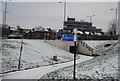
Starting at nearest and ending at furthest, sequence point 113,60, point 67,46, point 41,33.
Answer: point 113,60, point 67,46, point 41,33

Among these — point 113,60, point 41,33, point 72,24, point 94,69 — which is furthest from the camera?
point 72,24

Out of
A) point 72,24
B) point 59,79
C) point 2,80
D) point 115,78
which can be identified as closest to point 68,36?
point 59,79

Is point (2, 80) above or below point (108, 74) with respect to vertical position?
below

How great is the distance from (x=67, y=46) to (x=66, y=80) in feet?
98.0

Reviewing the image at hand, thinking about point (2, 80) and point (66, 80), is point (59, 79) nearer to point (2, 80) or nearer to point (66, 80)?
point (66, 80)

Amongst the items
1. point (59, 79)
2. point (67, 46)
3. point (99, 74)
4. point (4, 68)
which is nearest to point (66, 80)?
point (59, 79)

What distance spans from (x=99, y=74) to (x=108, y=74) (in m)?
0.51

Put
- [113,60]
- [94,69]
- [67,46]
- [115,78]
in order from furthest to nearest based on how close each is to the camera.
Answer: [67,46]
[113,60]
[94,69]
[115,78]

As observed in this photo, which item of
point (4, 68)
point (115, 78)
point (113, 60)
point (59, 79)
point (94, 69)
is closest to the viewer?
point (115, 78)

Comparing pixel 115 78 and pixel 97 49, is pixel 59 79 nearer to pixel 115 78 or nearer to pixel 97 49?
pixel 115 78

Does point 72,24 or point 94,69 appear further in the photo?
point 72,24

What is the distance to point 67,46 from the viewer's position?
39438 mm

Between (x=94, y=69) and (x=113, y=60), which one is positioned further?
(x=113, y=60)

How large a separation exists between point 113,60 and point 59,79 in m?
4.39
